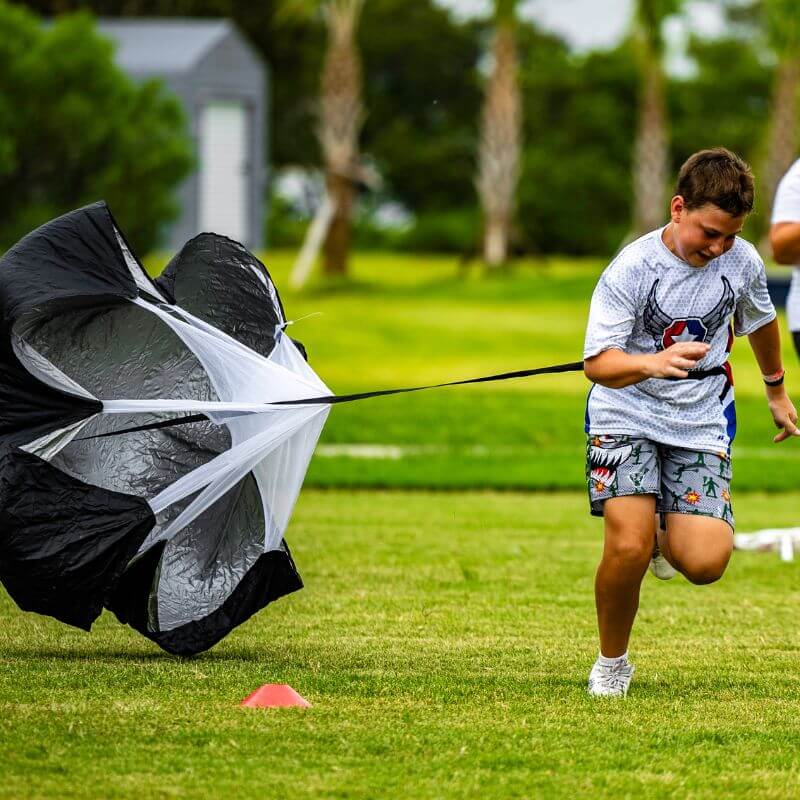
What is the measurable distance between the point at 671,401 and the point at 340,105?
87.2 feet

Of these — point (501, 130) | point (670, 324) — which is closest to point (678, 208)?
point (670, 324)

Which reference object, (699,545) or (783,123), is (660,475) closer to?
(699,545)

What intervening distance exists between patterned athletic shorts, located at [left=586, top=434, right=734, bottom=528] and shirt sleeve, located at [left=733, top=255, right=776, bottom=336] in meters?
0.47

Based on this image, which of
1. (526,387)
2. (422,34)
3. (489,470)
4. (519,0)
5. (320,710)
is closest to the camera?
(320,710)

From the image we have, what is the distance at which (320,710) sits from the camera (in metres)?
5.26

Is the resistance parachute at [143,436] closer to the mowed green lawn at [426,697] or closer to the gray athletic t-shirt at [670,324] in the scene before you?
the mowed green lawn at [426,697]

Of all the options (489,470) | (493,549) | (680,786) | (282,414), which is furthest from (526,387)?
(680,786)

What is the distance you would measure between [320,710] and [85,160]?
812 inches

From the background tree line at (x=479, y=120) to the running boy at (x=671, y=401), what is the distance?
47.2 m

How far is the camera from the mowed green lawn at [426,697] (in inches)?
177

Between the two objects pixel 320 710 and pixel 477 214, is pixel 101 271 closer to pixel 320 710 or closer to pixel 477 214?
pixel 320 710

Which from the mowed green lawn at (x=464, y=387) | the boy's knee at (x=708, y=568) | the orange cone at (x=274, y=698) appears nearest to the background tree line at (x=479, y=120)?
the mowed green lawn at (x=464, y=387)

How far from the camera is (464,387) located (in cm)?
2073

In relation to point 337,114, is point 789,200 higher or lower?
higher
